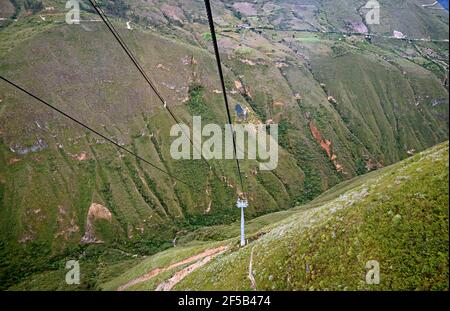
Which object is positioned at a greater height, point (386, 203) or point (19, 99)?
point (19, 99)

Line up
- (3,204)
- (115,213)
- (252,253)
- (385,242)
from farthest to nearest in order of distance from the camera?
1. (115,213)
2. (3,204)
3. (252,253)
4. (385,242)

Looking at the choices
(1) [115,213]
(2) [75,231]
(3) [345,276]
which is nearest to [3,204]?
(2) [75,231]

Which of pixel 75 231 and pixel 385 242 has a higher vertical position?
pixel 75 231

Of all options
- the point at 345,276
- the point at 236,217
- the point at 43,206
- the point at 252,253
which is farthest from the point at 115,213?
the point at 345,276

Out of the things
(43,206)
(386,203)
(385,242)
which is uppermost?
(43,206)

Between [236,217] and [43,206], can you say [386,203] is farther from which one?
[43,206]
